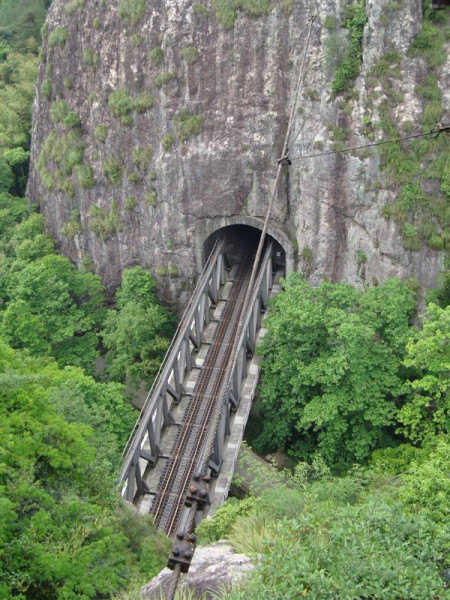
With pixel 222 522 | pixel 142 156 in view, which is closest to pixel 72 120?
pixel 142 156

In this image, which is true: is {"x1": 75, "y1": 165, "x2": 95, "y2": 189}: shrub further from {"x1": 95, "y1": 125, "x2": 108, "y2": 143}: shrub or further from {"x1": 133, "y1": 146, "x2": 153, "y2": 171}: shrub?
{"x1": 133, "y1": 146, "x2": 153, "y2": 171}: shrub

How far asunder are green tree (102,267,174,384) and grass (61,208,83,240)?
5635 mm

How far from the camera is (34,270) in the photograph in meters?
33.1

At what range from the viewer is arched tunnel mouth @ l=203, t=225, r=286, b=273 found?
1415 inches

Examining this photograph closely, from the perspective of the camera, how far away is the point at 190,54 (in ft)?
108

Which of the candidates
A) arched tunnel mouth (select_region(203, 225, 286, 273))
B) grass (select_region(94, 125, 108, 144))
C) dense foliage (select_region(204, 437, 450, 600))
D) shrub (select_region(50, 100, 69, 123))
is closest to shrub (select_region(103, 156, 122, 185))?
grass (select_region(94, 125, 108, 144))

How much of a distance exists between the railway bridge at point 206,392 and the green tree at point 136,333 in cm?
207

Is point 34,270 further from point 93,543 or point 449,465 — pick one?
point 449,465

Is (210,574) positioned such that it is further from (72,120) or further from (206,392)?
(72,120)

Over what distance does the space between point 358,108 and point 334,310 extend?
1067 cm

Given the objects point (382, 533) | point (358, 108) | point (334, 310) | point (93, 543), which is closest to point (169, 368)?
point (334, 310)

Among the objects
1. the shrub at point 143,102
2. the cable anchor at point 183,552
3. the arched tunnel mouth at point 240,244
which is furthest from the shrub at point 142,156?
the cable anchor at point 183,552

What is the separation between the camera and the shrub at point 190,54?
32.9 metres

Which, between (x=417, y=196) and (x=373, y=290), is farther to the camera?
(x=417, y=196)
